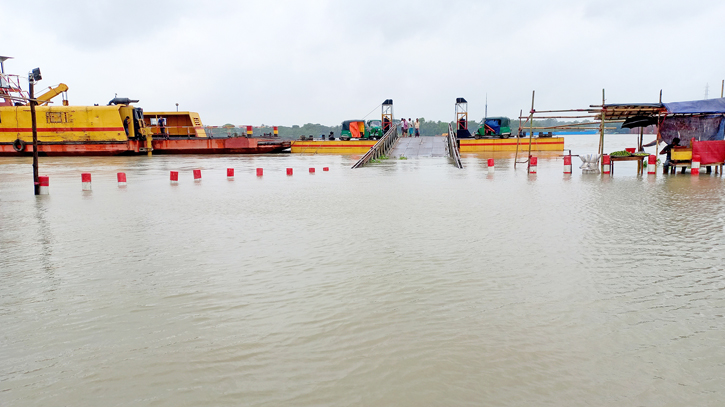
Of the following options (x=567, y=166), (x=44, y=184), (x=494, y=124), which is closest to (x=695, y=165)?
(x=567, y=166)

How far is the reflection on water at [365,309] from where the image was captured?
329cm

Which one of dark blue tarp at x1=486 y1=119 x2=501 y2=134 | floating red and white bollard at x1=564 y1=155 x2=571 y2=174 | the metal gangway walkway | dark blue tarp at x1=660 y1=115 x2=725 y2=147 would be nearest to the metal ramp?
the metal gangway walkway

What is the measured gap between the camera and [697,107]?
18.8m

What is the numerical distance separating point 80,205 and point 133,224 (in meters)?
3.71

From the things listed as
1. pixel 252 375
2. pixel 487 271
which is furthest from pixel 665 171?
pixel 252 375

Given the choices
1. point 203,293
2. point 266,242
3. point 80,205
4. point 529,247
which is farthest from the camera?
point 80,205

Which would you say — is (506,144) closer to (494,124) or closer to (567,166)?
(494,124)

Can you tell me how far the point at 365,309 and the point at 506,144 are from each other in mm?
38810

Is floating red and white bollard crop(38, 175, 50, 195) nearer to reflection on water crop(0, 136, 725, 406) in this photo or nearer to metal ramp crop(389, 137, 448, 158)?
reflection on water crop(0, 136, 725, 406)

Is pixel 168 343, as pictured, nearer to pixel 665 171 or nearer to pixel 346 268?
pixel 346 268

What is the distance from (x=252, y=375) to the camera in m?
3.44

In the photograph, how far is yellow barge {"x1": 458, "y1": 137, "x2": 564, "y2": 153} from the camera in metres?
41.0

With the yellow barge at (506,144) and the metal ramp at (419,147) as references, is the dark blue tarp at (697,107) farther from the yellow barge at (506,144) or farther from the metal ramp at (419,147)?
the yellow barge at (506,144)

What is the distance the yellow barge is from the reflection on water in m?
32.0
